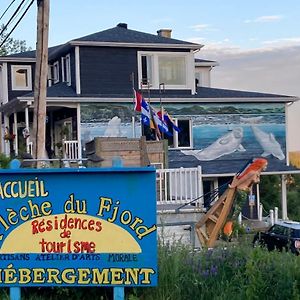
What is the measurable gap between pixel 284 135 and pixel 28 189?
30.6 metres

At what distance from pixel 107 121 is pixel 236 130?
695 cm

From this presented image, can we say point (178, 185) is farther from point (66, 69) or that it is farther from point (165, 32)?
point (165, 32)

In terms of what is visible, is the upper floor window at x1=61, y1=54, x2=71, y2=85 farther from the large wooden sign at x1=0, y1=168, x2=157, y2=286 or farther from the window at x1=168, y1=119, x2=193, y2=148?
the large wooden sign at x1=0, y1=168, x2=157, y2=286

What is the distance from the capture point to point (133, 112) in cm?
3444

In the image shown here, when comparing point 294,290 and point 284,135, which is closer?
point 294,290

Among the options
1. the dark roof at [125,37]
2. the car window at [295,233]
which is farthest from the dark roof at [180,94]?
the car window at [295,233]

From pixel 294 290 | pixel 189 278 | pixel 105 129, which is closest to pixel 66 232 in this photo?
pixel 189 278

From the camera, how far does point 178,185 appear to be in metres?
21.2

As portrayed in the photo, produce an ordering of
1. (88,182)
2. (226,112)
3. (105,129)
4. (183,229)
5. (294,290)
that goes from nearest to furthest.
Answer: (294,290)
(88,182)
(183,229)
(105,129)
(226,112)

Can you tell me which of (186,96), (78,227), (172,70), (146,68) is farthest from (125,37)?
(78,227)

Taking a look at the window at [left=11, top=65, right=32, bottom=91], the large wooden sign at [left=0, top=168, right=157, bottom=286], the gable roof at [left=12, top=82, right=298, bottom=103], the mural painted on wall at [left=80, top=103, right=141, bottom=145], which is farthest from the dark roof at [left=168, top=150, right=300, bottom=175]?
the large wooden sign at [left=0, top=168, right=157, bottom=286]

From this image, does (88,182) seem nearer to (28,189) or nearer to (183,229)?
(28,189)

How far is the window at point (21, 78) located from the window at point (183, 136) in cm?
919

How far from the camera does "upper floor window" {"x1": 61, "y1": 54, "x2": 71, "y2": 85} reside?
3578 cm
